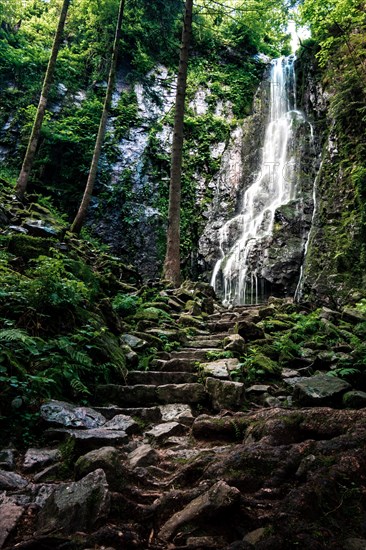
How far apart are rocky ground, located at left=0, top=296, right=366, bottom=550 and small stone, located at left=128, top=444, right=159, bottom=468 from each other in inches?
0.6

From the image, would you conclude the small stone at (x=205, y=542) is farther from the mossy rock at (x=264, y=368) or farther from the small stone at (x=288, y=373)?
the small stone at (x=288, y=373)

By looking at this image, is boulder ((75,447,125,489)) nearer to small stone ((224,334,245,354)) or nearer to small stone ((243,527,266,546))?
small stone ((243,527,266,546))

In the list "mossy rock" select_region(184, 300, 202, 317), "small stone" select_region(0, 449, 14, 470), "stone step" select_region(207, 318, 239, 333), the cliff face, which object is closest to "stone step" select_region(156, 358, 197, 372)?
"stone step" select_region(207, 318, 239, 333)

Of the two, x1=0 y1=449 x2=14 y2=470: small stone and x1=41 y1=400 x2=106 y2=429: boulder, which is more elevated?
x1=41 y1=400 x2=106 y2=429: boulder

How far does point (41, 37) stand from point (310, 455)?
21805 mm

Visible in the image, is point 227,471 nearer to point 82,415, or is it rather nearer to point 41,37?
point 82,415

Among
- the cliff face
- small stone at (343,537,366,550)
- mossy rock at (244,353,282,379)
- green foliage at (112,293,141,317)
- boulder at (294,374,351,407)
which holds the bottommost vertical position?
small stone at (343,537,366,550)

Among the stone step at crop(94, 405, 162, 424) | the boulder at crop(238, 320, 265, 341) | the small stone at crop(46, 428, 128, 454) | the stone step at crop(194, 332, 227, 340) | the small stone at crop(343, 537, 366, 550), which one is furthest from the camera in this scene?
the stone step at crop(194, 332, 227, 340)

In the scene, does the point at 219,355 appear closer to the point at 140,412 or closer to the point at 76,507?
the point at 140,412

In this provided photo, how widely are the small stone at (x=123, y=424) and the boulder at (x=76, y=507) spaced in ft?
3.50

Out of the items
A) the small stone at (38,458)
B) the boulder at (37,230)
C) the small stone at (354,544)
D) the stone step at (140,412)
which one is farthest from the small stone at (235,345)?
the boulder at (37,230)

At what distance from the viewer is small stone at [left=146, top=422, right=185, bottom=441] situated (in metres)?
3.02

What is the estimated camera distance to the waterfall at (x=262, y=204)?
1326cm

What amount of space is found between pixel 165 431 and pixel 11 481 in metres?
1.31
